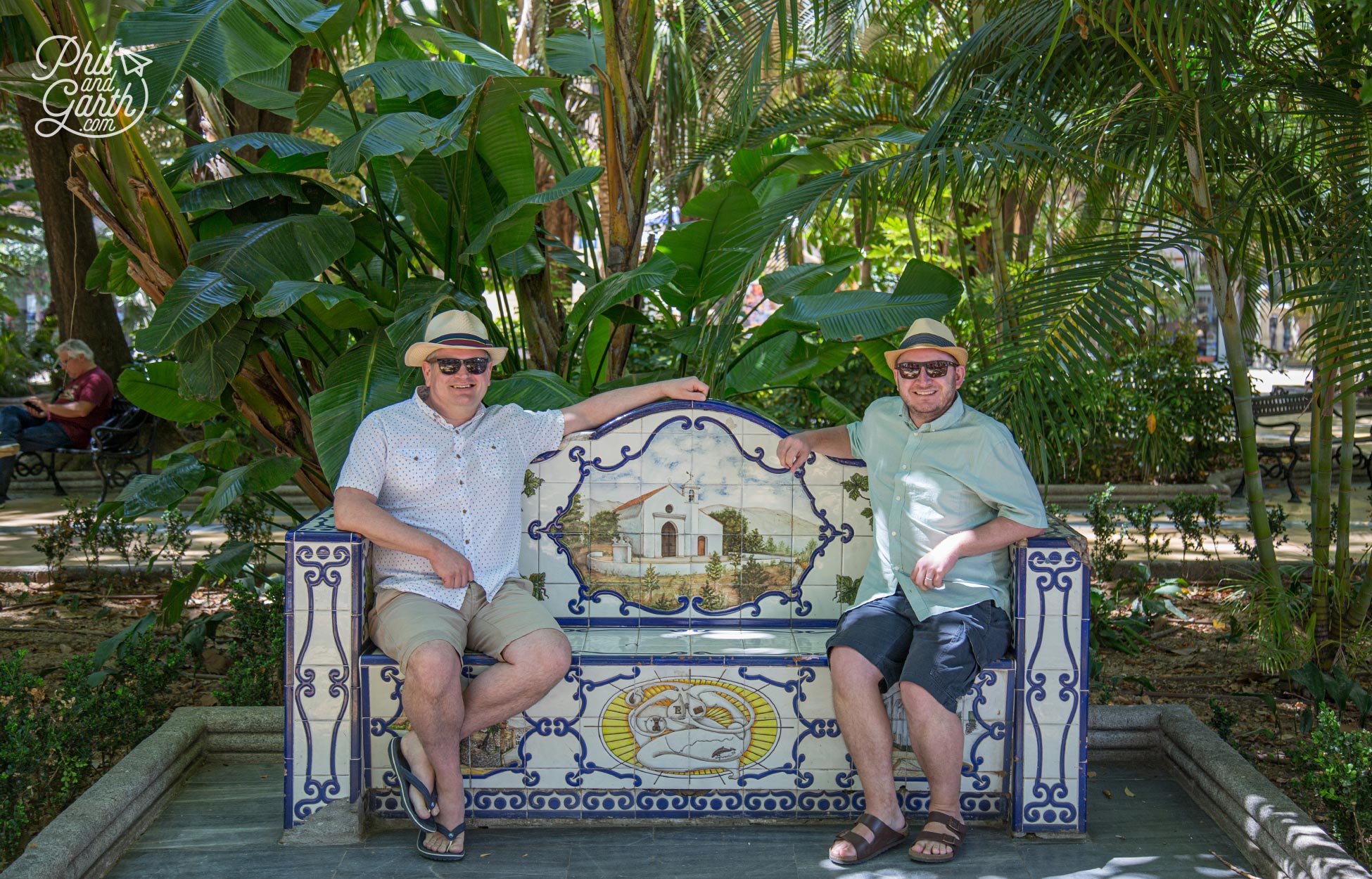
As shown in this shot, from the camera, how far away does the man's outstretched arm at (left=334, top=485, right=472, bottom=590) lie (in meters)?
3.40

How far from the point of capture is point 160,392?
16.7ft

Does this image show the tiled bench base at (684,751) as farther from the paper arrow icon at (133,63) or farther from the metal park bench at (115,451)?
the metal park bench at (115,451)

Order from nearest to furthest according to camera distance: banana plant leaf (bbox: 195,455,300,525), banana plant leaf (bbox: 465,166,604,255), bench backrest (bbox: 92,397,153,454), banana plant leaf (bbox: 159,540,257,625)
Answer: banana plant leaf (bbox: 465,166,604,255) < banana plant leaf (bbox: 195,455,300,525) < banana plant leaf (bbox: 159,540,257,625) < bench backrest (bbox: 92,397,153,454)

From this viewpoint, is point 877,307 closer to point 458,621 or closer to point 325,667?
point 458,621

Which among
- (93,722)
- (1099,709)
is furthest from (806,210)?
(93,722)

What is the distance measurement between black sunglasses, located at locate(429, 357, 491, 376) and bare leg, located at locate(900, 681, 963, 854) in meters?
1.63

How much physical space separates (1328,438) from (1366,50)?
1462 millimetres

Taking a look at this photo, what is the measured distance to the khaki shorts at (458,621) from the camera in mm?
3357

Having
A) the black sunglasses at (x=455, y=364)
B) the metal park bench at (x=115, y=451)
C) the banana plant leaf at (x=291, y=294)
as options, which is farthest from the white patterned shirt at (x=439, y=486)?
the metal park bench at (x=115, y=451)

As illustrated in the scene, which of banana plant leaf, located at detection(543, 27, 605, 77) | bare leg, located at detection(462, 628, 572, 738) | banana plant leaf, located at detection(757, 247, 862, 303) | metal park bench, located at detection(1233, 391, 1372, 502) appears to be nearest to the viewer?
bare leg, located at detection(462, 628, 572, 738)

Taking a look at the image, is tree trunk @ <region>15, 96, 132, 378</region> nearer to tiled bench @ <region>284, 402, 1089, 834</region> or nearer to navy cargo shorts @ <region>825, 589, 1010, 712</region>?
tiled bench @ <region>284, 402, 1089, 834</region>

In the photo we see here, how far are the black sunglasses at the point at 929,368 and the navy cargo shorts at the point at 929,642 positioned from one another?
2.31 ft

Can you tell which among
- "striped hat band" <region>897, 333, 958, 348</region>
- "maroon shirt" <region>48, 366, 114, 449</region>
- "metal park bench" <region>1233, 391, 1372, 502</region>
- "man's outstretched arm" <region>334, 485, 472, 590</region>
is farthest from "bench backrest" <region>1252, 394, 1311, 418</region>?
"maroon shirt" <region>48, 366, 114, 449</region>

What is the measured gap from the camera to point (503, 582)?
3.68 meters
